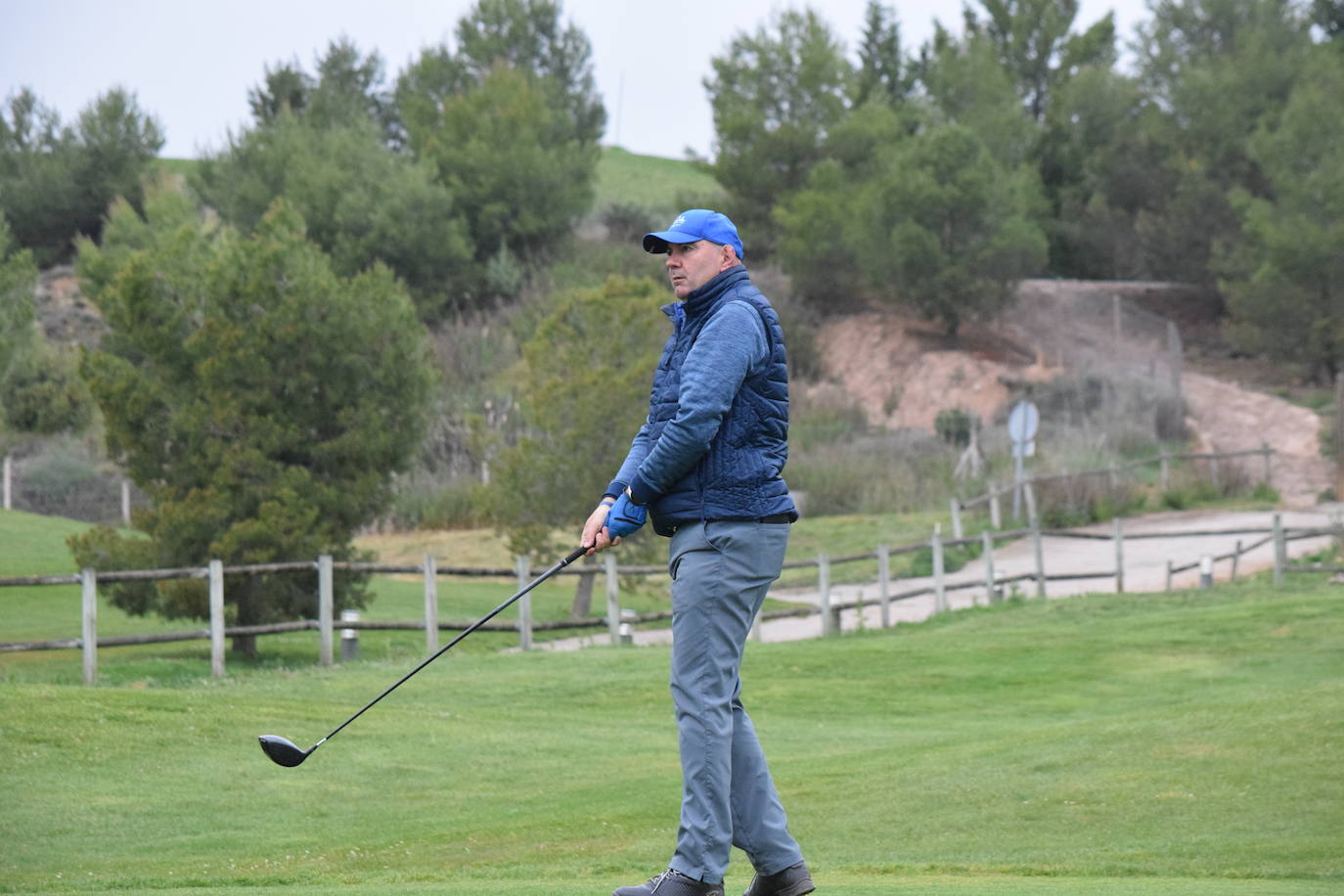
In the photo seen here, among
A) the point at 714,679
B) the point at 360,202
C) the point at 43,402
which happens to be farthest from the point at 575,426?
the point at 360,202

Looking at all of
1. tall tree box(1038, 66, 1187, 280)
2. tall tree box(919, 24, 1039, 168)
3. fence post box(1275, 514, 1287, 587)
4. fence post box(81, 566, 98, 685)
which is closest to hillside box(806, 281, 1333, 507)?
tall tree box(1038, 66, 1187, 280)

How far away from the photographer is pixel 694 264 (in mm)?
5234

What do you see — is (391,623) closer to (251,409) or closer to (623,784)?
(251,409)

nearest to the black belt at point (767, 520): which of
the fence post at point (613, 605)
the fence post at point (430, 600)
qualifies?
the fence post at point (430, 600)

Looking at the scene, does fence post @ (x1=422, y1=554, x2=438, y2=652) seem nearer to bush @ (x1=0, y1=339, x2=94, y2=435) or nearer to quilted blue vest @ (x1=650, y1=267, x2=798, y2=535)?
quilted blue vest @ (x1=650, y1=267, x2=798, y2=535)

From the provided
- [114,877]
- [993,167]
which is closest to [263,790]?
[114,877]

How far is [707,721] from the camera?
5035 millimetres

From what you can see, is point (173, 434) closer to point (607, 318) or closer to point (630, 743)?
point (607, 318)

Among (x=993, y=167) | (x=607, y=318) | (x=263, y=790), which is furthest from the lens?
(x=993, y=167)

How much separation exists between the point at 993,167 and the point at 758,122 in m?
10.2

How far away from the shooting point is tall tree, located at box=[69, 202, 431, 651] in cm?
2042

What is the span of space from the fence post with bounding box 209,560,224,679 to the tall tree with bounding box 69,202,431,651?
2798mm

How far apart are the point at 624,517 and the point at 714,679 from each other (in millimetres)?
531

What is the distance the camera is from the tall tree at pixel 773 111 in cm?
6003
